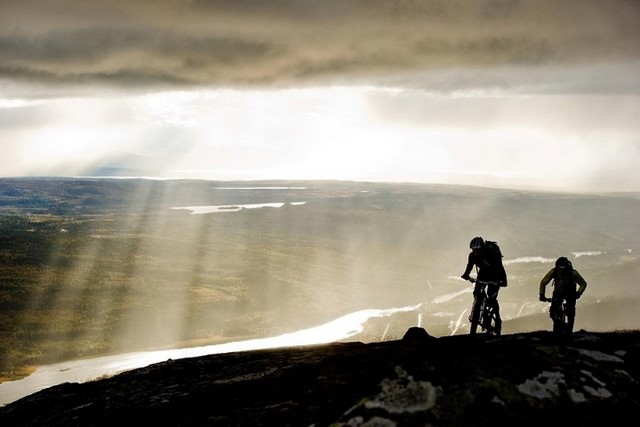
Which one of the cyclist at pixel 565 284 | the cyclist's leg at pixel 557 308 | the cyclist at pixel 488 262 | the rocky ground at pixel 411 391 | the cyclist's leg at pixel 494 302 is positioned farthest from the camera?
the cyclist's leg at pixel 557 308

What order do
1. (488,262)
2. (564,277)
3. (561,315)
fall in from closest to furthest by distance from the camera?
1. (488,262)
2. (564,277)
3. (561,315)

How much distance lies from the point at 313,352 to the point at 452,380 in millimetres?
9850

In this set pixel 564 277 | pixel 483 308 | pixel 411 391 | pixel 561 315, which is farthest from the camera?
pixel 483 308

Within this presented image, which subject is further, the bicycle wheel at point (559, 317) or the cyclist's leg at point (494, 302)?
the bicycle wheel at point (559, 317)

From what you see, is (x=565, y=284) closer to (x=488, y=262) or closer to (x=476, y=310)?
(x=488, y=262)

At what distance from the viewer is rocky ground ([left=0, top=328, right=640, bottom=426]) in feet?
37.2

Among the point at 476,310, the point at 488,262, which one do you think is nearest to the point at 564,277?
the point at 488,262

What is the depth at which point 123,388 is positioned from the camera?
19.0 m

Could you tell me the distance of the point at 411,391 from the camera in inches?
464

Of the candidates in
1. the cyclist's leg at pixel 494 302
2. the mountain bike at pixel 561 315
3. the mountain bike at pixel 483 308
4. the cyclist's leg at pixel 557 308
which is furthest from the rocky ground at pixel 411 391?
the mountain bike at pixel 561 315

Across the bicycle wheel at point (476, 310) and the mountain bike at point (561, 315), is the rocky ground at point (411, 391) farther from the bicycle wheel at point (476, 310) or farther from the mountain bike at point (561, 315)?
the mountain bike at point (561, 315)

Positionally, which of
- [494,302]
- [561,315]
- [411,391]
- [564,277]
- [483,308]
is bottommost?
[561,315]

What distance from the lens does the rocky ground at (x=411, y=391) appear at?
1135cm

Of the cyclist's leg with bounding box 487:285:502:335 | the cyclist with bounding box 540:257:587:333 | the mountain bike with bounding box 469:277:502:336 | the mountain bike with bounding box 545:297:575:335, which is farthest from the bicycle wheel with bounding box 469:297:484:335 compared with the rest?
the mountain bike with bounding box 545:297:575:335
